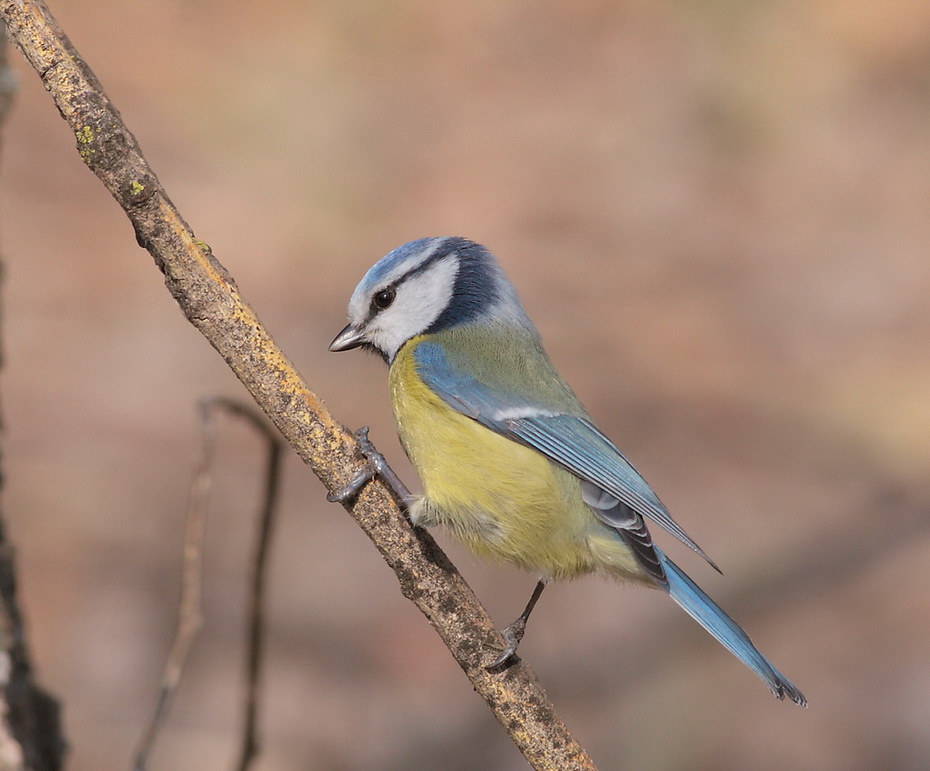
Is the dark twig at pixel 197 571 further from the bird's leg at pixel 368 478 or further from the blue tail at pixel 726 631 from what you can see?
the blue tail at pixel 726 631

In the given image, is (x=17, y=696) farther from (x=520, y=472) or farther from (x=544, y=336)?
(x=544, y=336)

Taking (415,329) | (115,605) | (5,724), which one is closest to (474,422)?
(415,329)

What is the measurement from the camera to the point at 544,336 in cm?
527

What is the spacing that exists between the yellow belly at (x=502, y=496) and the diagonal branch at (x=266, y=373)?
44 cm

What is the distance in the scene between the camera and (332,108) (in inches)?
249

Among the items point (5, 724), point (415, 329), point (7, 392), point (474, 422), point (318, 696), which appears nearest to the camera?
point (5, 724)

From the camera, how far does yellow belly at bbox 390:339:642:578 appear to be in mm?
2318

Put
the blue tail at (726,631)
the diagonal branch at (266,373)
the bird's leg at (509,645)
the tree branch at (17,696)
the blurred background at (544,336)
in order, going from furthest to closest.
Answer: the blurred background at (544,336) < the tree branch at (17,696) < the blue tail at (726,631) < the bird's leg at (509,645) < the diagonal branch at (266,373)

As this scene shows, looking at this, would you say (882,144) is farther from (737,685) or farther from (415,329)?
(415,329)

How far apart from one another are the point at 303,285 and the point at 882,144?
11.5 ft

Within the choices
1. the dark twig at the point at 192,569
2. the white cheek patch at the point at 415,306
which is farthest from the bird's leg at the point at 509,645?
the white cheek patch at the point at 415,306

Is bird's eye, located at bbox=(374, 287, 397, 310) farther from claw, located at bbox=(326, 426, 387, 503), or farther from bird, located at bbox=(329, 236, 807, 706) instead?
claw, located at bbox=(326, 426, 387, 503)

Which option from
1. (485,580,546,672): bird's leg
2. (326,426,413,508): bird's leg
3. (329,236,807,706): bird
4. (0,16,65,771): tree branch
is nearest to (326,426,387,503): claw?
(326,426,413,508): bird's leg

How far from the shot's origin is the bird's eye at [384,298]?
2701mm
